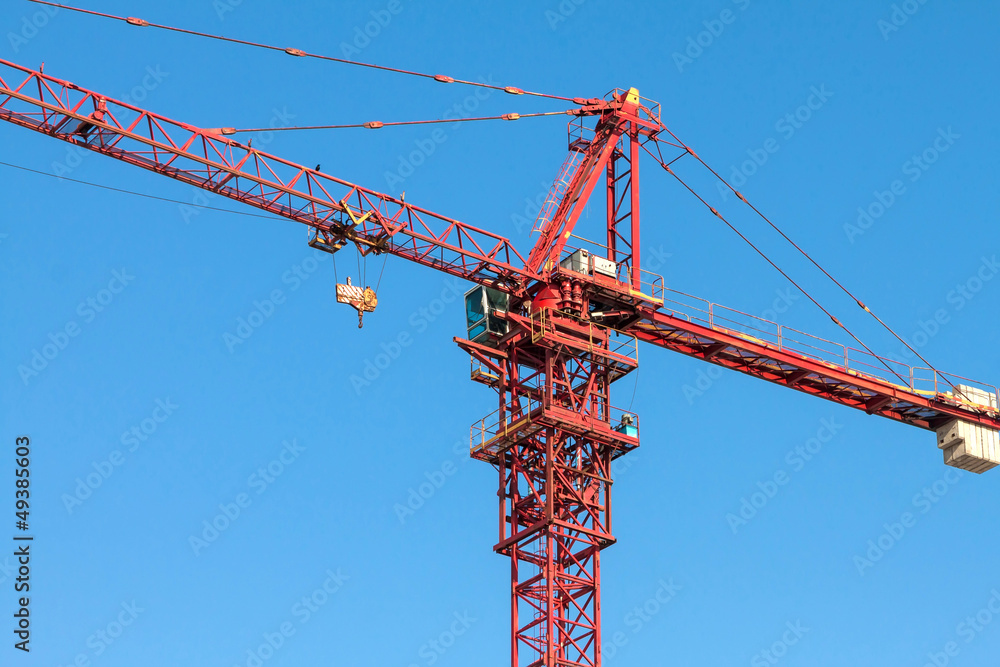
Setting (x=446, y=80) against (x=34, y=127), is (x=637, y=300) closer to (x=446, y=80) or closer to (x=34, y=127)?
(x=446, y=80)

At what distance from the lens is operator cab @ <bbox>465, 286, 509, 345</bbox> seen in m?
80.7

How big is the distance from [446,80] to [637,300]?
12.4 metres

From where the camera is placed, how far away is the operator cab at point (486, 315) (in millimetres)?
80688

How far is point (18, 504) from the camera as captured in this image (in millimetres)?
67500

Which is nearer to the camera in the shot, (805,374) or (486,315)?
(486,315)

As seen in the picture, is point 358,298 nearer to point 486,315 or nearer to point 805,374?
point 486,315

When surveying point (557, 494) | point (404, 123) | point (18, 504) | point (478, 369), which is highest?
point (404, 123)

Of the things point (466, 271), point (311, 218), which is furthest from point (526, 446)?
point (311, 218)

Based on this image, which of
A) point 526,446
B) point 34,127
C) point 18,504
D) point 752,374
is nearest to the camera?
point 18,504

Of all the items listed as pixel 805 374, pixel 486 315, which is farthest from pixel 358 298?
pixel 805 374

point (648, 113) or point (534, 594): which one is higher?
point (648, 113)

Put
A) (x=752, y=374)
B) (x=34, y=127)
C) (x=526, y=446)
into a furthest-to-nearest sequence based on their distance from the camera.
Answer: (x=752, y=374), (x=526, y=446), (x=34, y=127)

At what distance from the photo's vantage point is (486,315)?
8069 cm

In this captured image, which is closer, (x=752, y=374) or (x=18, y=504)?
(x=18, y=504)
